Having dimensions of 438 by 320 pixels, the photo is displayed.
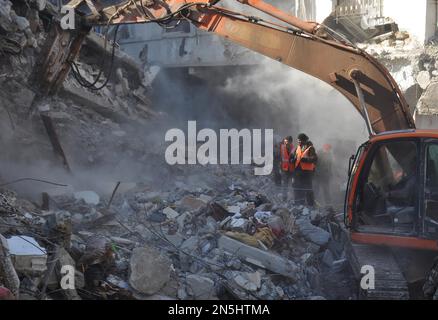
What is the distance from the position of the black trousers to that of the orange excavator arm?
117 inches

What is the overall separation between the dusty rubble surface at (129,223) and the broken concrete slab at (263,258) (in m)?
0.01

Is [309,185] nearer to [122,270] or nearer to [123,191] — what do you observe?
[123,191]

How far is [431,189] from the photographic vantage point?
15.3 ft

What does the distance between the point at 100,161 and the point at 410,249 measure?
663cm

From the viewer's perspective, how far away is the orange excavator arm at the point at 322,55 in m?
5.90

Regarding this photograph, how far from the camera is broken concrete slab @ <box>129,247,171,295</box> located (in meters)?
4.70

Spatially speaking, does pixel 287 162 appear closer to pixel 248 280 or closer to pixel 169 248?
pixel 169 248

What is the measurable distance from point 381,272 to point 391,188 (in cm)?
99

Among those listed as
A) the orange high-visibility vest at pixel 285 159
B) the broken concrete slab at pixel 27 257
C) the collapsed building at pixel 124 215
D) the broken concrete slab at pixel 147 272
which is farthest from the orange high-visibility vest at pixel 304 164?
the broken concrete slab at pixel 27 257

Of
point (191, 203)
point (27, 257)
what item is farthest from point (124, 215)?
point (27, 257)

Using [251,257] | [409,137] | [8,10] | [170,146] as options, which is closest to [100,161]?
[170,146]

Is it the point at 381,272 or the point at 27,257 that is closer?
the point at 27,257

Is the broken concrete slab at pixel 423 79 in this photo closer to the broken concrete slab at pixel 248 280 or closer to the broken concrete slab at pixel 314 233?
the broken concrete slab at pixel 314 233
